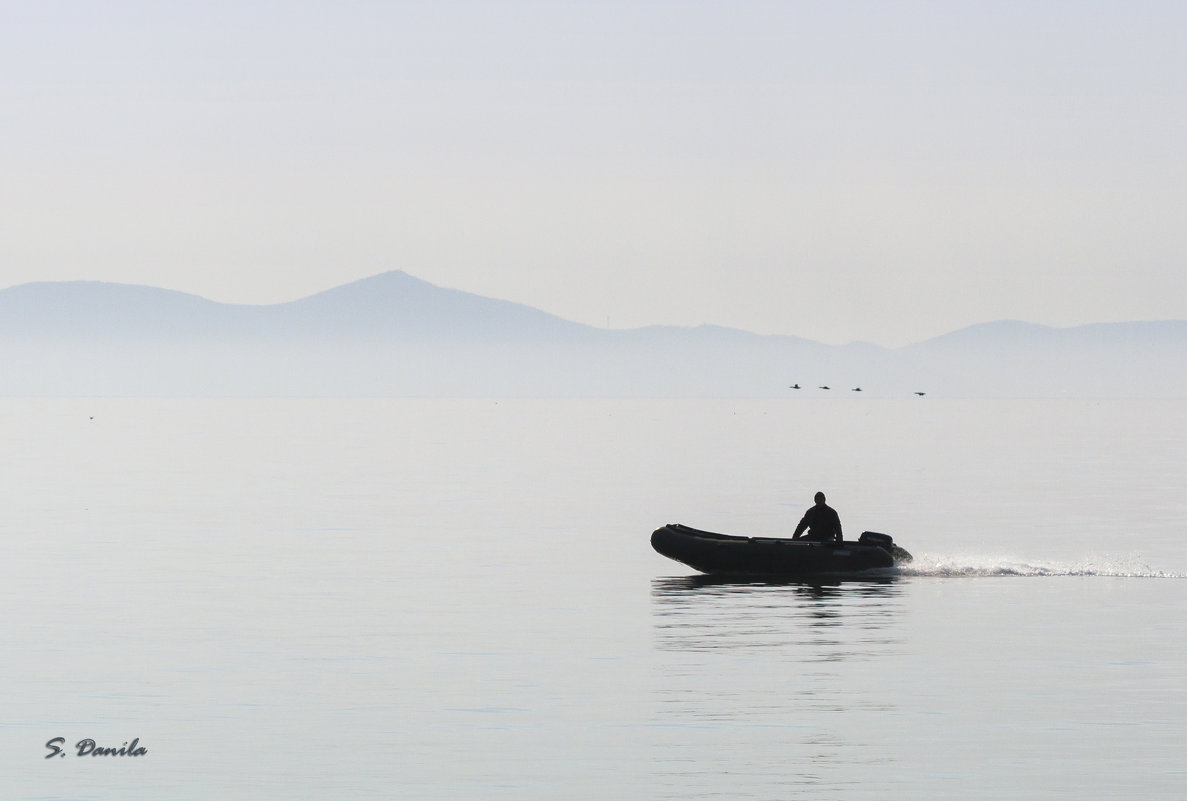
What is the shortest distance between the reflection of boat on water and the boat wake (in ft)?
2.44

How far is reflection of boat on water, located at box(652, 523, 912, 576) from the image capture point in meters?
40.6

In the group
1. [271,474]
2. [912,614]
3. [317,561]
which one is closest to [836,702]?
[912,614]

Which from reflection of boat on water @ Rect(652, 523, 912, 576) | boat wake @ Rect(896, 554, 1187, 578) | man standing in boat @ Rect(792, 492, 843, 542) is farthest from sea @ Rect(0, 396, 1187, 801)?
man standing in boat @ Rect(792, 492, 843, 542)

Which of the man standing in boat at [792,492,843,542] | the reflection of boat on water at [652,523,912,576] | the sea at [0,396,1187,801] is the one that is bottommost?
the sea at [0,396,1187,801]

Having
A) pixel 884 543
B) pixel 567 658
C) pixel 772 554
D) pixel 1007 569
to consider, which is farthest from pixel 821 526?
pixel 567 658

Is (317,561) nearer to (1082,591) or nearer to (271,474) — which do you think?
(1082,591)

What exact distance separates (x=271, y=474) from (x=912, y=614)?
65746 mm

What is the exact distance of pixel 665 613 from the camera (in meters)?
35.1

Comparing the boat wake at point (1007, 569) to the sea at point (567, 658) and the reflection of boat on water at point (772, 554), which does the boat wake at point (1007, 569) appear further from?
the reflection of boat on water at point (772, 554)

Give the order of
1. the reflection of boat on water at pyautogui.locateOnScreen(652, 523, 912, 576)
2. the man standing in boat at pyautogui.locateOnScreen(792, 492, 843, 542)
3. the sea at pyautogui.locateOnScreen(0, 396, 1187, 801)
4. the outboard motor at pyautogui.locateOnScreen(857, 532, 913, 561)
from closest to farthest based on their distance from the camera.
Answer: the sea at pyautogui.locateOnScreen(0, 396, 1187, 801), the reflection of boat on water at pyautogui.locateOnScreen(652, 523, 912, 576), the man standing in boat at pyautogui.locateOnScreen(792, 492, 843, 542), the outboard motor at pyautogui.locateOnScreen(857, 532, 913, 561)

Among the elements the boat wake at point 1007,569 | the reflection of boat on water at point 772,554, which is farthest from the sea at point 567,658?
the reflection of boat on water at point 772,554

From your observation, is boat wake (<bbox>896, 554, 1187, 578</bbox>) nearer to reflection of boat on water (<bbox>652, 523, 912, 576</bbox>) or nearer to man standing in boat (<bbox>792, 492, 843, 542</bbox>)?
reflection of boat on water (<bbox>652, 523, 912, 576</bbox>)

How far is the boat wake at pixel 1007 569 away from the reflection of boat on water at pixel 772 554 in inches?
29.3

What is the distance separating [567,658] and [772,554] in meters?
12.7
